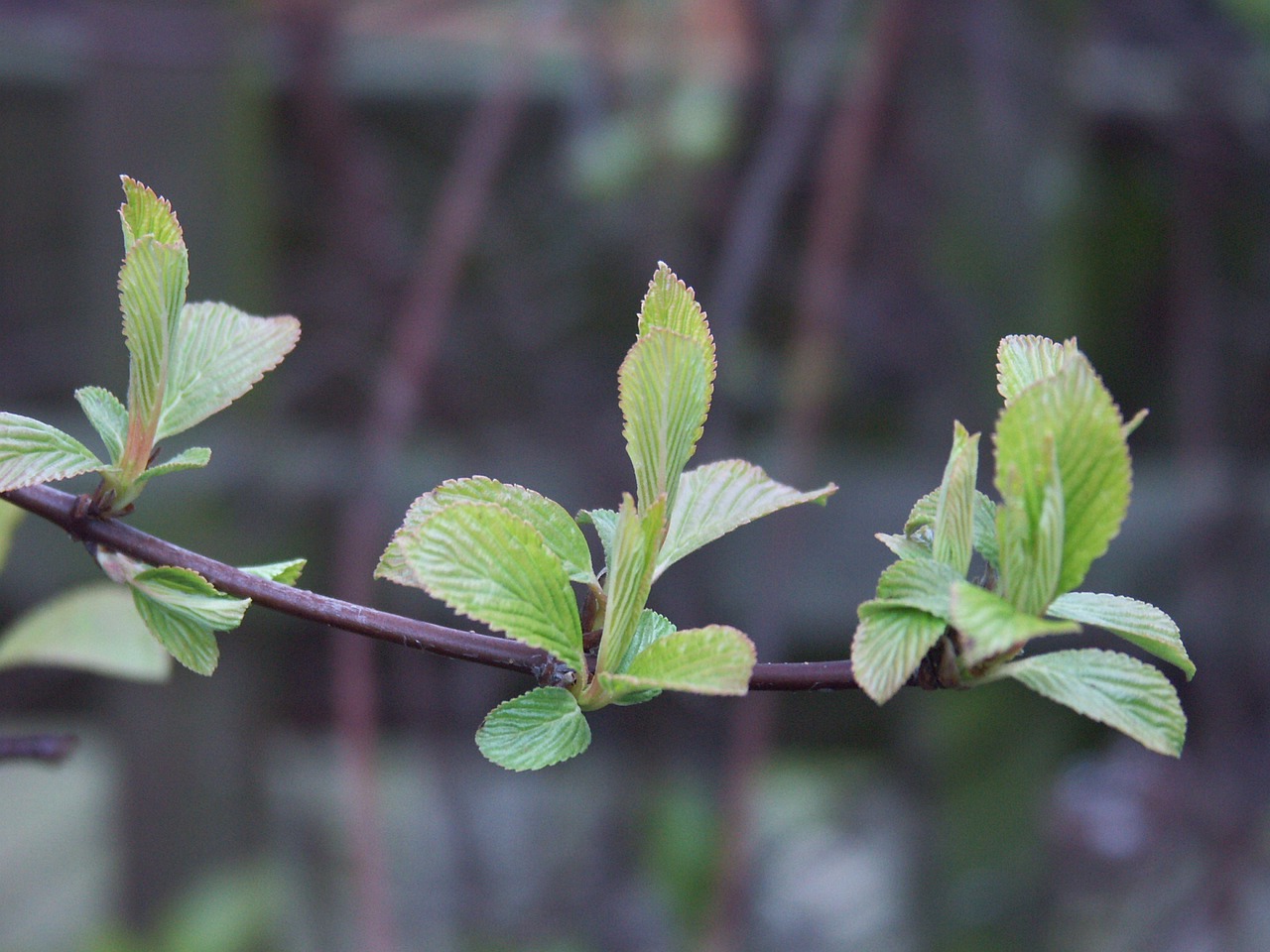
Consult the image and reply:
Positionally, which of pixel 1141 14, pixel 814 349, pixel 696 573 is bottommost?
pixel 696 573

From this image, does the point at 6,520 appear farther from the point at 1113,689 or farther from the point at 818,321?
the point at 818,321

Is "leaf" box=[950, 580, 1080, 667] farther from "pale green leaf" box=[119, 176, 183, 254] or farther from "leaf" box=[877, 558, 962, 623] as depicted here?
"pale green leaf" box=[119, 176, 183, 254]

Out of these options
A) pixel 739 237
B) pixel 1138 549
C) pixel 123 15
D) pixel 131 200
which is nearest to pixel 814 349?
pixel 739 237

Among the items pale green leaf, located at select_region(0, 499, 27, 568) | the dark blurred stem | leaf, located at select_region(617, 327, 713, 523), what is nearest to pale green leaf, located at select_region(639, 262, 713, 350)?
leaf, located at select_region(617, 327, 713, 523)

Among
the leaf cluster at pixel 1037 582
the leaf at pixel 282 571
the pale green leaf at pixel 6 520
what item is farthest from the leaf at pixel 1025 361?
the pale green leaf at pixel 6 520

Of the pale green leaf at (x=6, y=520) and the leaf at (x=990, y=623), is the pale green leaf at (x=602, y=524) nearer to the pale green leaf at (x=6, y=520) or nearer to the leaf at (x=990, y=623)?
the leaf at (x=990, y=623)

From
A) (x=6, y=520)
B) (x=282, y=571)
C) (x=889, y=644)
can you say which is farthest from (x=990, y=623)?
(x=6, y=520)

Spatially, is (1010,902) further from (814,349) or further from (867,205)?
(867,205)
